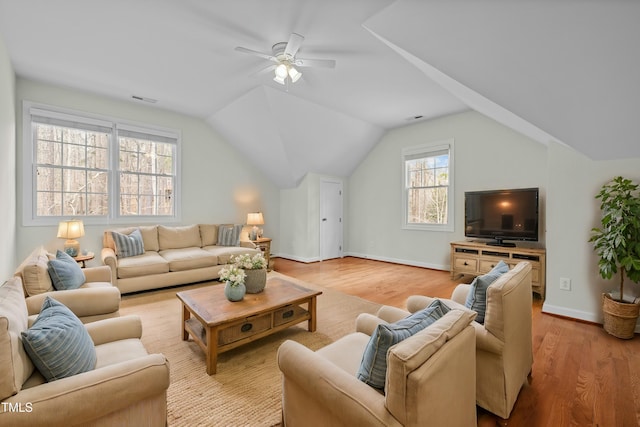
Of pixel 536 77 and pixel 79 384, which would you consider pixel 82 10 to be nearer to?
pixel 79 384

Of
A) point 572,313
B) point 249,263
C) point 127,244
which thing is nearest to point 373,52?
point 249,263

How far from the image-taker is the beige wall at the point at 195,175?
152 inches

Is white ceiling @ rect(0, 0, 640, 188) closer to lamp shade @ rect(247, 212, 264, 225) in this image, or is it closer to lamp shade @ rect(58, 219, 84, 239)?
lamp shade @ rect(58, 219, 84, 239)

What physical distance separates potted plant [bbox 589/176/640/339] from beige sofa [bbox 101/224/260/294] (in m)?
4.53

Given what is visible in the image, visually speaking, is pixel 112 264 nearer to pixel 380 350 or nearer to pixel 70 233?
pixel 70 233

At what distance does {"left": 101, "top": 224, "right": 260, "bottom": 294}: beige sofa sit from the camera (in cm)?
366

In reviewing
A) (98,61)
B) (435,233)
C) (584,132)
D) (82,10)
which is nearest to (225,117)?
(98,61)

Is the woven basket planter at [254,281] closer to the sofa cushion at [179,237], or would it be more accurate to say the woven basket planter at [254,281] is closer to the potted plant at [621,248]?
the sofa cushion at [179,237]

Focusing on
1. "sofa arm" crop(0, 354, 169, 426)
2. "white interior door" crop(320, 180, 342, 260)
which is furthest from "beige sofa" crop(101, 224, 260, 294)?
"sofa arm" crop(0, 354, 169, 426)

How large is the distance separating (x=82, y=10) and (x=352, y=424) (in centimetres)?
373

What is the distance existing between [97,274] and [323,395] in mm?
2954

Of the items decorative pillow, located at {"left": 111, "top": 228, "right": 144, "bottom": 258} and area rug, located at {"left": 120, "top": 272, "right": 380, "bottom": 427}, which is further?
decorative pillow, located at {"left": 111, "top": 228, "right": 144, "bottom": 258}

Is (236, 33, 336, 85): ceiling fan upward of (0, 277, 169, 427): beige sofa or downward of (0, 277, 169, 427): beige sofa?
upward

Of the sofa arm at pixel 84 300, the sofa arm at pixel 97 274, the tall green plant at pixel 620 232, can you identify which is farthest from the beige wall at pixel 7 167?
A: the tall green plant at pixel 620 232
